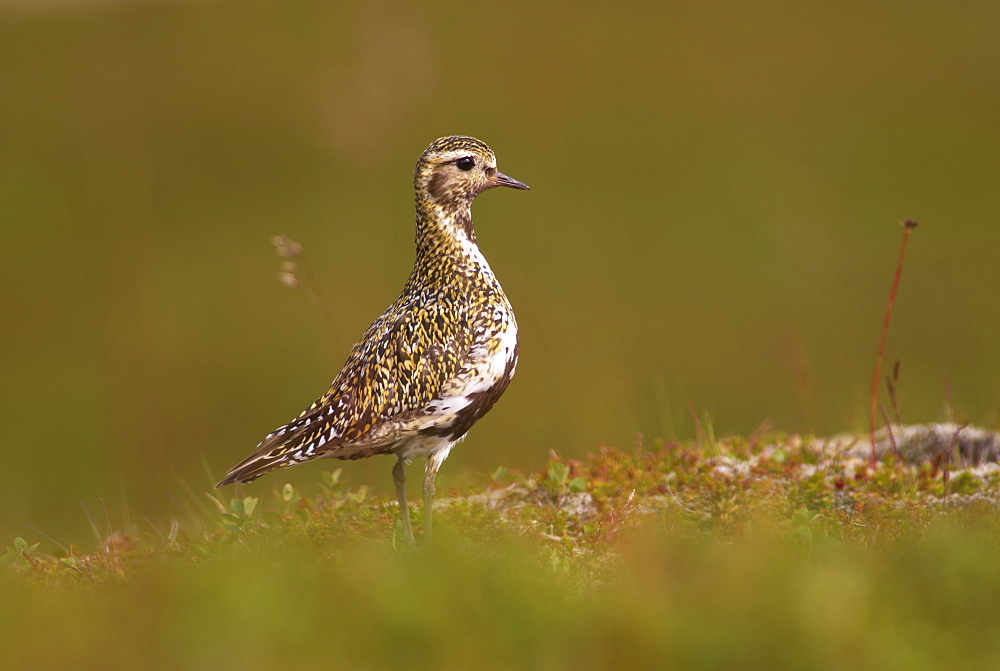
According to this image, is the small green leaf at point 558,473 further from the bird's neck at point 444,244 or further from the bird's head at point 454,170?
the bird's head at point 454,170

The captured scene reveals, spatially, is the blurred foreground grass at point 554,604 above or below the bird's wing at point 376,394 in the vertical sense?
below

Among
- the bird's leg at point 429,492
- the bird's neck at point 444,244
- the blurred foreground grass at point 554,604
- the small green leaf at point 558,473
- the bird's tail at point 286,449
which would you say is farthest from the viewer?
the small green leaf at point 558,473

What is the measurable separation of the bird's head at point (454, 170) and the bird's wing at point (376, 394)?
2.17 feet

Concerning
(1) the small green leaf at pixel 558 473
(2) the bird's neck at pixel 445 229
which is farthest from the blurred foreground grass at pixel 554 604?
(2) the bird's neck at pixel 445 229

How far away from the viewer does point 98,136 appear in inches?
933

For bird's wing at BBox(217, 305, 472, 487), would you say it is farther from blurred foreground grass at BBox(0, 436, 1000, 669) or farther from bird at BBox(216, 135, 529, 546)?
blurred foreground grass at BBox(0, 436, 1000, 669)

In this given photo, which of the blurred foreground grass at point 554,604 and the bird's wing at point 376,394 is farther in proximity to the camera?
the bird's wing at point 376,394

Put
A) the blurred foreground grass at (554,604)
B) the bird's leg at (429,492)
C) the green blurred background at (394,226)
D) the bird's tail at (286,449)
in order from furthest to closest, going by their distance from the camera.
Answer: the green blurred background at (394,226) < the bird's leg at (429,492) < the bird's tail at (286,449) < the blurred foreground grass at (554,604)

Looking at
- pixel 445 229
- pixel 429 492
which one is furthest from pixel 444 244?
pixel 429 492

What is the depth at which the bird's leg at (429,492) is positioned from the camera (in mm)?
5285

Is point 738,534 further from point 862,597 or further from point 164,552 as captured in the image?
point 164,552

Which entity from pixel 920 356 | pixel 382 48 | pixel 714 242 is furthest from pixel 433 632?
pixel 714 242

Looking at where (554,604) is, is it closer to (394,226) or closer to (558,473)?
(558,473)

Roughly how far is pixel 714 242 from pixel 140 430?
12.9 metres
